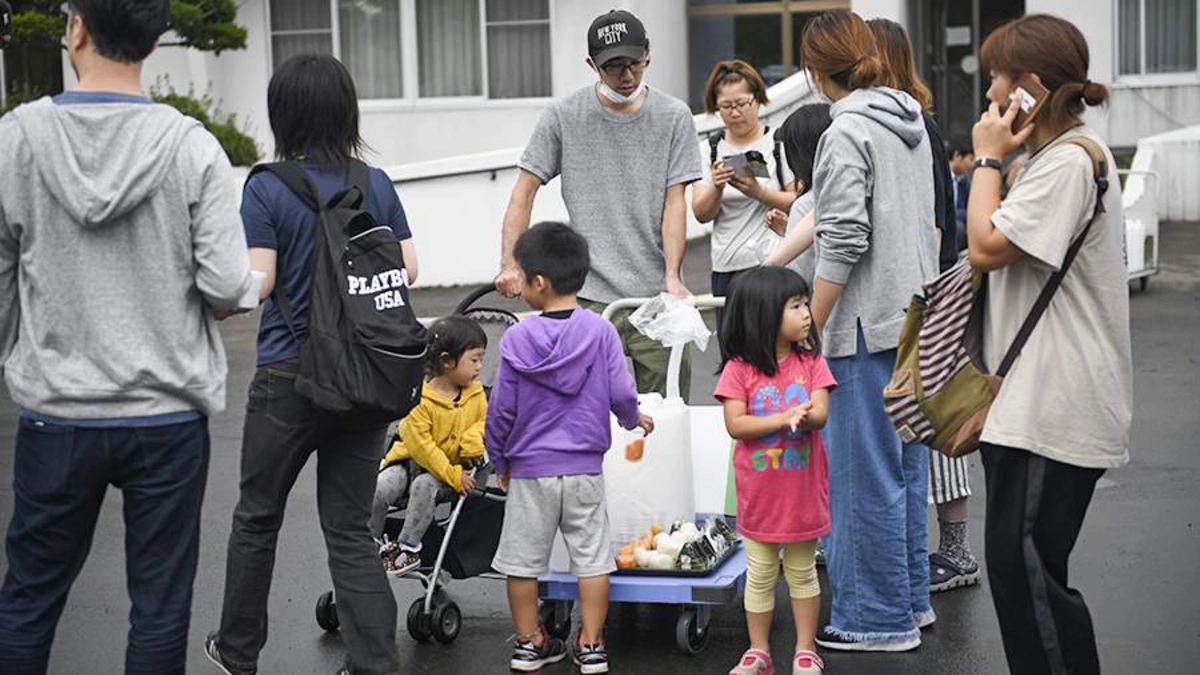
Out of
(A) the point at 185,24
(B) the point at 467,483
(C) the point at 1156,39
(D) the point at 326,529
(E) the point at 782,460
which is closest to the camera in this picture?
(D) the point at 326,529

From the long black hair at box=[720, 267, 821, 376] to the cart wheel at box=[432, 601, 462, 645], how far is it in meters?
1.45

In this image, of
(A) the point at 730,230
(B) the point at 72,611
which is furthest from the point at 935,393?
(B) the point at 72,611

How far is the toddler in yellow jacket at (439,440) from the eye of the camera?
A: 641 cm

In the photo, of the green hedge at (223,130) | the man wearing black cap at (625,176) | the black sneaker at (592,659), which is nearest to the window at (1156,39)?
the green hedge at (223,130)

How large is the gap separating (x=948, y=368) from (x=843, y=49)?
1.49 meters

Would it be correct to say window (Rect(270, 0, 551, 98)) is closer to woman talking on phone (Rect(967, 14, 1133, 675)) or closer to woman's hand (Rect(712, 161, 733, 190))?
woman's hand (Rect(712, 161, 733, 190))

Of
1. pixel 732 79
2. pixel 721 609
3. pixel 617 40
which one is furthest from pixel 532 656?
pixel 732 79

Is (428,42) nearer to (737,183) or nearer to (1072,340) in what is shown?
(737,183)

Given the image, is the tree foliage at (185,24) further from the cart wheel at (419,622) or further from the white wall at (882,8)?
the cart wheel at (419,622)

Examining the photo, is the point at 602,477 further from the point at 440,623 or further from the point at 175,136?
the point at 175,136

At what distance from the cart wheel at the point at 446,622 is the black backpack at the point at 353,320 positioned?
1.20 m

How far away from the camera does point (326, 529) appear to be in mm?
5727

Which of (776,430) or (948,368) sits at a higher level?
(948,368)

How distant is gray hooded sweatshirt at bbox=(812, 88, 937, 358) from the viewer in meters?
5.86
